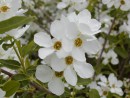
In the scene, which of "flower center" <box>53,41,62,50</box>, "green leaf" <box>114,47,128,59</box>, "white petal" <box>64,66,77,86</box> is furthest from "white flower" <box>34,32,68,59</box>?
"green leaf" <box>114,47,128,59</box>

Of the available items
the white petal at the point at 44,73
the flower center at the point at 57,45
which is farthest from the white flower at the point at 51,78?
the flower center at the point at 57,45

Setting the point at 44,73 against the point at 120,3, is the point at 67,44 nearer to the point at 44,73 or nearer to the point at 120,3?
the point at 44,73

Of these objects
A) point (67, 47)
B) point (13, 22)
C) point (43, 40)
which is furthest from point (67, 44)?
point (13, 22)

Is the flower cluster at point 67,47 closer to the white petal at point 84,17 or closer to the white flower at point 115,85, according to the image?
the white petal at point 84,17

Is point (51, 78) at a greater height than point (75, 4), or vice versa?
point (51, 78)

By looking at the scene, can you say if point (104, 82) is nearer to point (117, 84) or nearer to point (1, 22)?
point (117, 84)

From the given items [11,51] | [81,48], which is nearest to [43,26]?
[11,51]

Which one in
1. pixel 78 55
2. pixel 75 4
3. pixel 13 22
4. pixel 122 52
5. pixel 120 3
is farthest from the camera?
pixel 122 52
